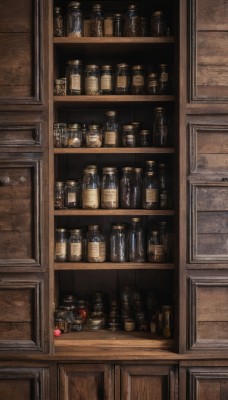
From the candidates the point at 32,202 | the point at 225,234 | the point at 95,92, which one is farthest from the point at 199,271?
the point at 95,92

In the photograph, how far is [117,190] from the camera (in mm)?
2482

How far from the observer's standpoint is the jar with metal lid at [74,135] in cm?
247

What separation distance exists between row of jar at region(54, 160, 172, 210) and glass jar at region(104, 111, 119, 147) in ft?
0.40

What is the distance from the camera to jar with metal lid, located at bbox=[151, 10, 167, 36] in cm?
242

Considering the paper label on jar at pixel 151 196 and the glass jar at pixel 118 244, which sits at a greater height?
the paper label on jar at pixel 151 196

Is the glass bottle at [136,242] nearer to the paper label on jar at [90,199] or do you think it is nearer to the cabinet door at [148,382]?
the paper label on jar at [90,199]

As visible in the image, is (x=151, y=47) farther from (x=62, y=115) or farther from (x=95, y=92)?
(x=62, y=115)

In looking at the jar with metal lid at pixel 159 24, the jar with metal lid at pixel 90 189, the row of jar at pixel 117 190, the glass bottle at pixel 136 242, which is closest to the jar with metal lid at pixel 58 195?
the row of jar at pixel 117 190

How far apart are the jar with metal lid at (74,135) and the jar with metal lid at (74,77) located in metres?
0.15

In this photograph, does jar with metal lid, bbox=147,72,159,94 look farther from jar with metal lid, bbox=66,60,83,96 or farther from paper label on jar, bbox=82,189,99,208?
paper label on jar, bbox=82,189,99,208

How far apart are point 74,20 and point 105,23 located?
0.15 meters

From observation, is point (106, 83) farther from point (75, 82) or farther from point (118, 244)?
point (118, 244)

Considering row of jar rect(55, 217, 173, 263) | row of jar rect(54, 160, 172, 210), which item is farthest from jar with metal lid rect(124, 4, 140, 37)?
row of jar rect(55, 217, 173, 263)

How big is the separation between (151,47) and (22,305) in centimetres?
132
